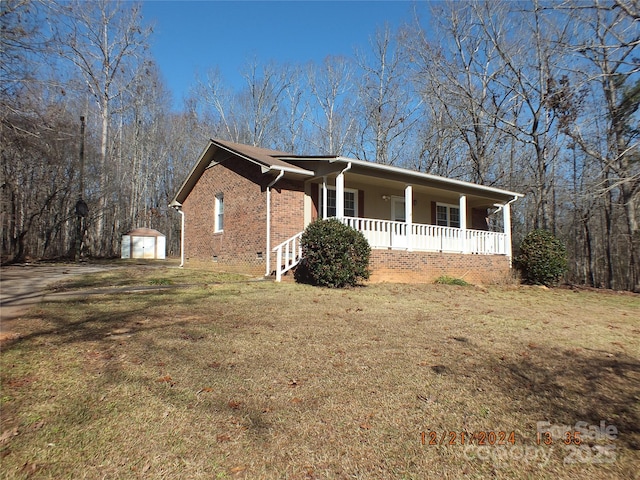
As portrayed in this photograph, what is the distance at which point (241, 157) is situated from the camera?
12891mm

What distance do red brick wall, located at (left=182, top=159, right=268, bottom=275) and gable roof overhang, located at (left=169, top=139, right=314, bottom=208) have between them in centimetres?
30

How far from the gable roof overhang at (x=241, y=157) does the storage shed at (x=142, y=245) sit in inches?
448

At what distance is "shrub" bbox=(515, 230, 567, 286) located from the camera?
13727mm

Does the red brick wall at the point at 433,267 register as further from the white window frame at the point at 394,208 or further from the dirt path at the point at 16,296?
the dirt path at the point at 16,296

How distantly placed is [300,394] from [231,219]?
11056 mm

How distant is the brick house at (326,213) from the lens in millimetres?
11578

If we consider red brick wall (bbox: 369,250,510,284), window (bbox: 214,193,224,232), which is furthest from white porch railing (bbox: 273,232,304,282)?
window (bbox: 214,193,224,232)

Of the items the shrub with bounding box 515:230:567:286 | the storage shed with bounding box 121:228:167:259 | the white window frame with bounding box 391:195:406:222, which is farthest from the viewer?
the storage shed with bounding box 121:228:167:259

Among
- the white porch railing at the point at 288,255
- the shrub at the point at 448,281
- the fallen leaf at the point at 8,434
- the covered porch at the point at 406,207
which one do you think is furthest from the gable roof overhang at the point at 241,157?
the fallen leaf at the point at 8,434

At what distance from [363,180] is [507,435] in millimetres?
11116

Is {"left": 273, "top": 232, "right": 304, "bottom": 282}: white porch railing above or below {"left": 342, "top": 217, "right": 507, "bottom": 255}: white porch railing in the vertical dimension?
below

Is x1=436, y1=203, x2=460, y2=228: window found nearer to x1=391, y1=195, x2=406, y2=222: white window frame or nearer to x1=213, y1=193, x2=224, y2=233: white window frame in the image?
x1=391, y1=195, x2=406, y2=222: white window frame

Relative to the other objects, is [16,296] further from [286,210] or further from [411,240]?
[411,240]

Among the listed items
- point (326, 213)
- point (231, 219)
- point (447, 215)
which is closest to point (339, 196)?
point (326, 213)
